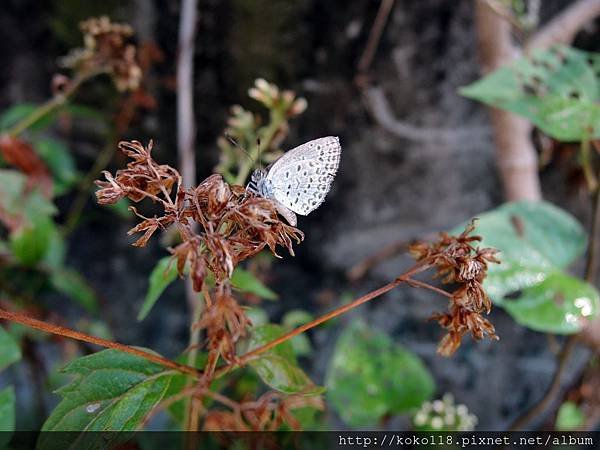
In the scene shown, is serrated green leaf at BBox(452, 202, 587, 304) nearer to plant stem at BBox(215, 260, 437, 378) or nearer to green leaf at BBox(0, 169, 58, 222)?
plant stem at BBox(215, 260, 437, 378)

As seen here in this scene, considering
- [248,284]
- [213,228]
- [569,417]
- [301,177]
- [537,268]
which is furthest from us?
[569,417]

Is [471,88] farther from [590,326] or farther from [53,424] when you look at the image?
[53,424]

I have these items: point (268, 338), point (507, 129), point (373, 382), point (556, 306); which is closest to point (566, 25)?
Answer: point (507, 129)

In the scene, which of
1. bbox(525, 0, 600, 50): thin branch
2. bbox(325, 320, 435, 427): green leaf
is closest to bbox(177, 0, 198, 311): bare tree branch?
bbox(325, 320, 435, 427): green leaf

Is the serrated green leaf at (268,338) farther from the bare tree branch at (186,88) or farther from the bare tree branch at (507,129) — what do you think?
the bare tree branch at (507,129)

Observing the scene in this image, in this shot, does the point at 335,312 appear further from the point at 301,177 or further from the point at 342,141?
the point at 342,141

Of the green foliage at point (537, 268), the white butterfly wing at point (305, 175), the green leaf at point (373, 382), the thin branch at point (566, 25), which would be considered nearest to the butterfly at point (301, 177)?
the white butterfly wing at point (305, 175)

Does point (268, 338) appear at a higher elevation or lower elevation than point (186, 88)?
lower
